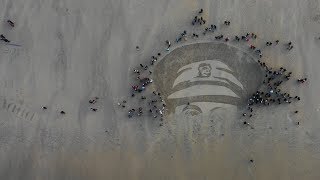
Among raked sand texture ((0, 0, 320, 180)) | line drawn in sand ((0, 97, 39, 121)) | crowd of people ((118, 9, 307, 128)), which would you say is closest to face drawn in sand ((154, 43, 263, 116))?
raked sand texture ((0, 0, 320, 180))

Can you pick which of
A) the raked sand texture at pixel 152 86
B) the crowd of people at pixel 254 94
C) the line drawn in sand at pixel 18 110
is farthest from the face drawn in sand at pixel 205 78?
the line drawn in sand at pixel 18 110

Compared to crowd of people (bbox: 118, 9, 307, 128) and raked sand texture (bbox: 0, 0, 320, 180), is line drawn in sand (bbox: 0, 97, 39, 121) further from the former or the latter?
crowd of people (bbox: 118, 9, 307, 128)

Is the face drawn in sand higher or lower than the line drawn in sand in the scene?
higher

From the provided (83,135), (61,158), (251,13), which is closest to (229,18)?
(251,13)

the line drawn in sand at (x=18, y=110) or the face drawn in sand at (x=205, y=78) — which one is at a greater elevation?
the face drawn in sand at (x=205, y=78)

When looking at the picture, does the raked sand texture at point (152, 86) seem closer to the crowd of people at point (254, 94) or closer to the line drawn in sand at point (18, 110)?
the line drawn in sand at point (18, 110)
